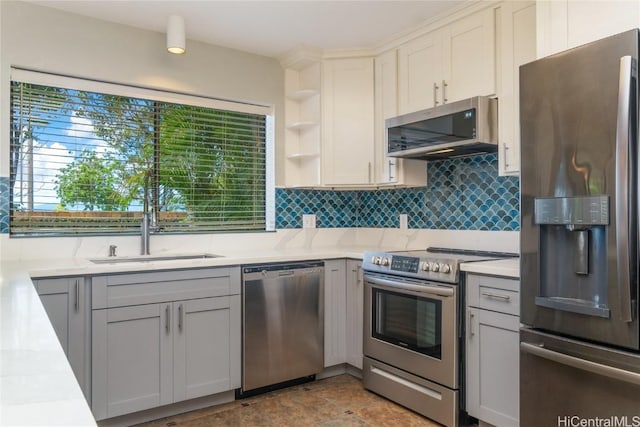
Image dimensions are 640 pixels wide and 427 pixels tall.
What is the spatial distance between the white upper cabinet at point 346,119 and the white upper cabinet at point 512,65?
3.52 ft

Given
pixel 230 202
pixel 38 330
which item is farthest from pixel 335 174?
pixel 38 330

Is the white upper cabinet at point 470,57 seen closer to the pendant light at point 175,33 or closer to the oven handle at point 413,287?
the oven handle at point 413,287

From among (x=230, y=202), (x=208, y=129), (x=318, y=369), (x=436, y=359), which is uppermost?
(x=208, y=129)

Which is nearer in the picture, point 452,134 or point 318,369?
point 452,134

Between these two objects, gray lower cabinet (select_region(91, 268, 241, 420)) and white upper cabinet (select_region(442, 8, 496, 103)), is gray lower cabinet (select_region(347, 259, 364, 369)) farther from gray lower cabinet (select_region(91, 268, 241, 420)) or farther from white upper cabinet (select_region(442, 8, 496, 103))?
white upper cabinet (select_region(442, 8, 496, 103))

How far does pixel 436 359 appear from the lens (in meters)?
2.53

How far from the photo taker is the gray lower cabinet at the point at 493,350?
219 centimetres

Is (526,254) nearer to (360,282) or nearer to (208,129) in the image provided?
(360,282)

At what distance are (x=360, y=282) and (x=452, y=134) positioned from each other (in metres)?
1.15

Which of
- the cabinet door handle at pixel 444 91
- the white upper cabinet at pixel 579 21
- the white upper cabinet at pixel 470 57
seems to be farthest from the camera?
the cabinet door handle at pixel 444 91

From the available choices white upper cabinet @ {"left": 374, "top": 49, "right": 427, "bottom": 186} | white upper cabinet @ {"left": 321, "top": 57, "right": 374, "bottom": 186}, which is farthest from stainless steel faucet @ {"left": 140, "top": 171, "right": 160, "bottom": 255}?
white upper cabinet @ {"left": 374, "top": 49, "right": 427, "bottom": 186}

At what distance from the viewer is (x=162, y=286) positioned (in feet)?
8.33

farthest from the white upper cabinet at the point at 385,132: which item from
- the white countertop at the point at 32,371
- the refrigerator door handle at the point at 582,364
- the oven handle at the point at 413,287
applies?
the white countertop at the point at 32,371

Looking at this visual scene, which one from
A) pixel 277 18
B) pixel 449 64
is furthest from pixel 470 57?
pixel 277 18
